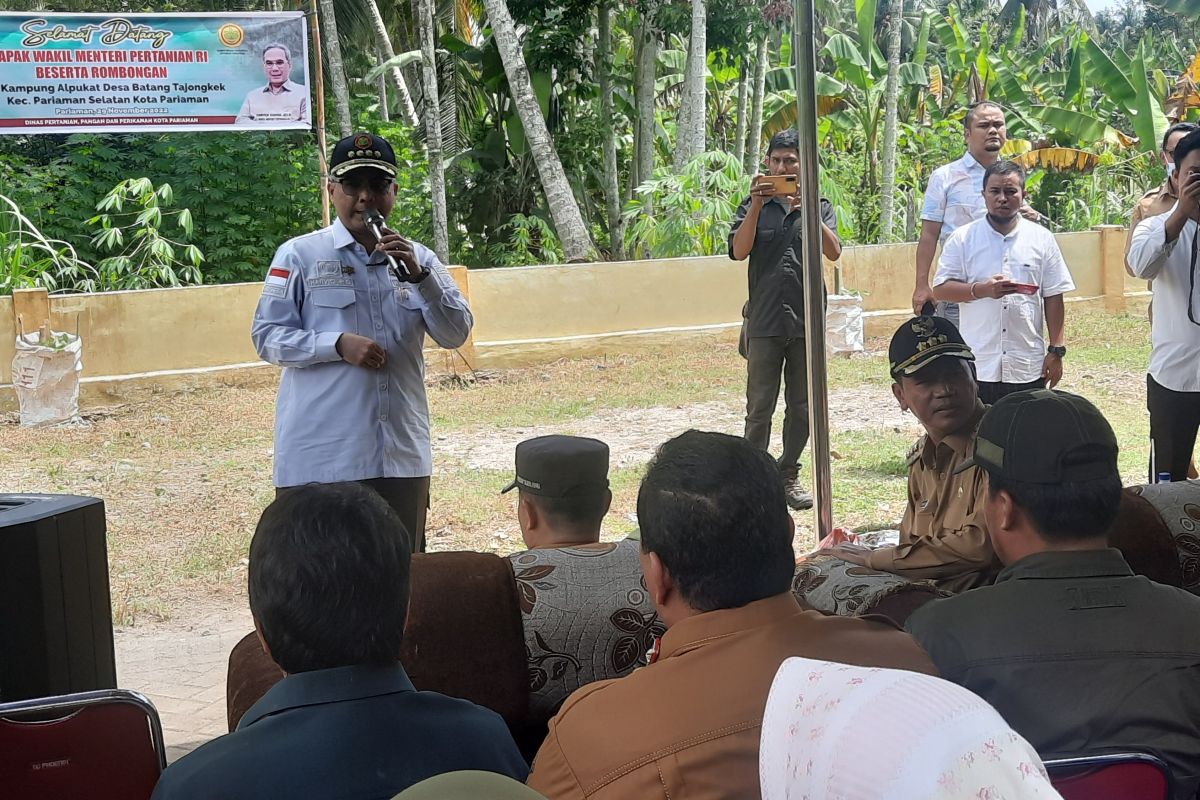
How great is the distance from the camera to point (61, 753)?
2.09m

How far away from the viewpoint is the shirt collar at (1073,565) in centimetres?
211

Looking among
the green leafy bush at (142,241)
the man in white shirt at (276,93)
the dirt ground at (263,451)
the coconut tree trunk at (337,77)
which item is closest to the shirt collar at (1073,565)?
the dirt ground at (263,451)

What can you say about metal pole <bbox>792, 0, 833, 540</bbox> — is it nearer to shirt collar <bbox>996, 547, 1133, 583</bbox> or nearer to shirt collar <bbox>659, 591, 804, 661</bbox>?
shirt collar <bbox>996, 547, 1133, 583</bbox>

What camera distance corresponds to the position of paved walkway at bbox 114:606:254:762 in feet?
14.9

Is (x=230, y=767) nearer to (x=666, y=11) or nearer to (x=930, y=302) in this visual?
(x=930, y=302)

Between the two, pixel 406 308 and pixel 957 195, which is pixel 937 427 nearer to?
pixel 406 308

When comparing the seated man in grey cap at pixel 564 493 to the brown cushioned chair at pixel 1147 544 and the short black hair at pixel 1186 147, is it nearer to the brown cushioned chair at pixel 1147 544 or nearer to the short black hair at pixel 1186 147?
the brown cushioned chair at pixel 1147 544

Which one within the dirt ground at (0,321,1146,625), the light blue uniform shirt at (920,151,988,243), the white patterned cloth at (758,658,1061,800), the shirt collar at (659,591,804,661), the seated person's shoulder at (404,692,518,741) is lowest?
the dirt ground at (0,321,1146,625)

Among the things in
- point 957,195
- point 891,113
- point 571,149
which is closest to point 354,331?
point 957,195

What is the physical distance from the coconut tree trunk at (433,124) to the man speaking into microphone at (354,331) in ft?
34.2

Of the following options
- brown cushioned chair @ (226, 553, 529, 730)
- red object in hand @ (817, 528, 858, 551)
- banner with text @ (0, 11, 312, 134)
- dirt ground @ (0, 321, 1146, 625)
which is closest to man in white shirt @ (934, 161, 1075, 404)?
dirt ground @ (0, 321, 1146, 625)

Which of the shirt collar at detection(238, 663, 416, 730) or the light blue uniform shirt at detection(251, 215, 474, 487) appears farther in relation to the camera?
the light blue uniform shirt at detection(251, 215, 474, 487)

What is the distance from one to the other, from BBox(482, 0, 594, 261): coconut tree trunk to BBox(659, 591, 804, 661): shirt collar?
43.4ft

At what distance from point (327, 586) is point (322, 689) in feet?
0.46
